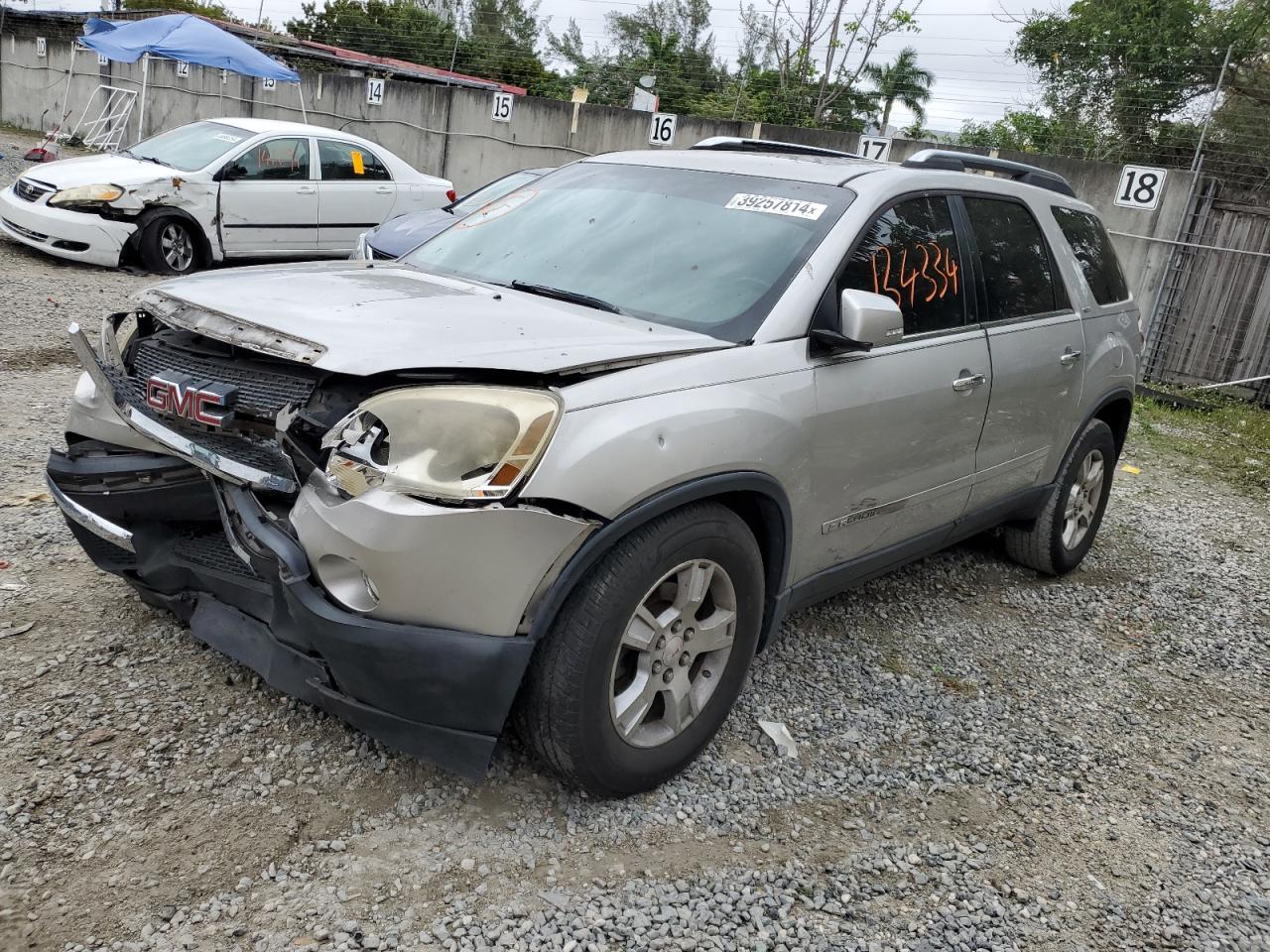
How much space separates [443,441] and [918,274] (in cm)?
203

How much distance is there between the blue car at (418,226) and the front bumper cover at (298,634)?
17.7 feet

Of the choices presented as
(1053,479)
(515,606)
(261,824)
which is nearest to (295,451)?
(515,606)

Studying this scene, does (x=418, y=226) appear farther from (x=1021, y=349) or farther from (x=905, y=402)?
(x=905, y=402)

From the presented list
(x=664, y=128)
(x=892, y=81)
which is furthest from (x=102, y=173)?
(x=892, y=81)

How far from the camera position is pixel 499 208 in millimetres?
4074

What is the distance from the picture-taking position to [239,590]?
277 cm

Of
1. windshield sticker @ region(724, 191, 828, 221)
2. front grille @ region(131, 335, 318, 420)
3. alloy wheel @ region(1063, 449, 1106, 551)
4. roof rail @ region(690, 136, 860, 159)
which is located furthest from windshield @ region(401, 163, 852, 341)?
alloy wheel @ region(1063, 449, 1106, 551)

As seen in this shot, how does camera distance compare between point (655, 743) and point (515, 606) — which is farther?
point (655, 743)

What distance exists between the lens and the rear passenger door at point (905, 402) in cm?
Answer: 327

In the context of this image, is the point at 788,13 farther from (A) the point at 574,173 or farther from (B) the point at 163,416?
(B) the point at 163,416

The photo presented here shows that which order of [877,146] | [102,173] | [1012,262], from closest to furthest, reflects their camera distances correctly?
[1012,262] → [102,173] → [877,146]

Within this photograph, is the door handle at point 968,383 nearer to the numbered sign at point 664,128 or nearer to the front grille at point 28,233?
the front grille at point 28,233

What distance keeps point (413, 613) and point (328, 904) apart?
0.72 meters

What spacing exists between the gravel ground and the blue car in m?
4.43
